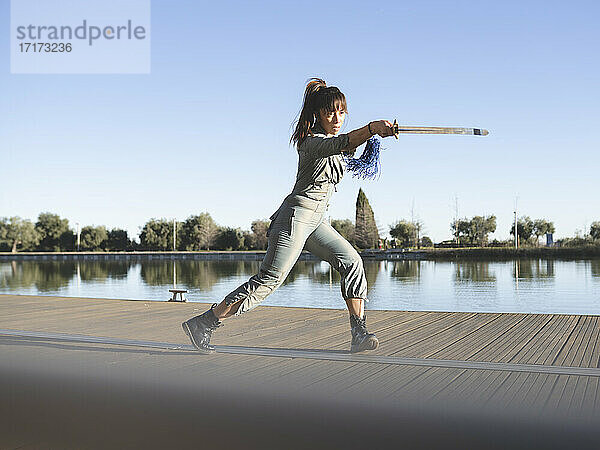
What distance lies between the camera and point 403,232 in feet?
196

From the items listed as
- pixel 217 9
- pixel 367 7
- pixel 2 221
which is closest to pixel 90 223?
pixel 2 221

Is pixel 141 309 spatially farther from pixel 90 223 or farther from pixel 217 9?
pixel 90 223

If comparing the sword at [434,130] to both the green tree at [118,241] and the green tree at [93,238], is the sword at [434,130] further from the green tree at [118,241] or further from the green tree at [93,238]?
the green tree at [93,238]

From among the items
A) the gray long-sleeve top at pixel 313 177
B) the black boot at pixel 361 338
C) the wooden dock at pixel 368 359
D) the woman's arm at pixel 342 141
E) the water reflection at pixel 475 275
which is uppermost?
the woman's arm at pixel 342 141

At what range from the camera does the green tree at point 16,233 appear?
64.0 metres

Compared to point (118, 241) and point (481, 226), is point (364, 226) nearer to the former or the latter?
point (481, 226)

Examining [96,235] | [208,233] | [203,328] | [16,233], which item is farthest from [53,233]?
[203,328]

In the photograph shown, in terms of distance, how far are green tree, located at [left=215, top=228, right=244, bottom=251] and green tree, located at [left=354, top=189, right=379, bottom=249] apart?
38.3 feet

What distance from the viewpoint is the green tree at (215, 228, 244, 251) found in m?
61.5

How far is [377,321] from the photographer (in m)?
4.80

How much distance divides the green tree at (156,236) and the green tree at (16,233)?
36.1 ft

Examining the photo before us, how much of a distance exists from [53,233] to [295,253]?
67.3 metres

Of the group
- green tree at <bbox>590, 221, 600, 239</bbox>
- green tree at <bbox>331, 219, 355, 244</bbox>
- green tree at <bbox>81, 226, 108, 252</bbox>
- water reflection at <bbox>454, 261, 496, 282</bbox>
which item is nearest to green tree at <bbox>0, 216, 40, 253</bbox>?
green tree at <bbox>81, 226, 108, 252</bbox>

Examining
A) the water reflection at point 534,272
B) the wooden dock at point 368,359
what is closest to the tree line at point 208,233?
the water reflection at point 534,272
